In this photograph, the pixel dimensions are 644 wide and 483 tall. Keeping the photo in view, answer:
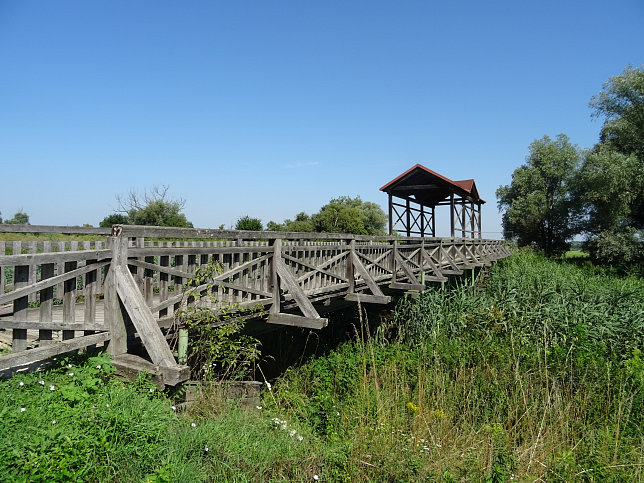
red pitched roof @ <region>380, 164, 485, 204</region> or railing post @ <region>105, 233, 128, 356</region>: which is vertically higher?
red pitched roof @ <region>380, 164, 485, 204</region>

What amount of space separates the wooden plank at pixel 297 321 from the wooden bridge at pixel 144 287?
0.05 feet

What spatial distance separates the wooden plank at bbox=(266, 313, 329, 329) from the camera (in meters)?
5.22

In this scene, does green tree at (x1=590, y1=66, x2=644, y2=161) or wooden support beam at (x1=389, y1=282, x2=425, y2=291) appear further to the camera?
green tree at (x1=590, y1=66, x2=644, y2=161)

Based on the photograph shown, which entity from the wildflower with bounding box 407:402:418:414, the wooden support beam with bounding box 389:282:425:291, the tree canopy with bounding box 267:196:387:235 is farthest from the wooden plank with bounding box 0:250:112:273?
the tree canopy with bounding box 267:196:387:235

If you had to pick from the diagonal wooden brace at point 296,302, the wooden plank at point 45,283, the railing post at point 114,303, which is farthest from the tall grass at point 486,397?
the wooden plank at point 45,283

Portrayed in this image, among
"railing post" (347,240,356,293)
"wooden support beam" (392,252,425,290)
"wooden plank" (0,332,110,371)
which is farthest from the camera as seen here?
"wooden support beam" (392,252,425,290)

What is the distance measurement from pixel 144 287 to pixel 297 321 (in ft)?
6.75

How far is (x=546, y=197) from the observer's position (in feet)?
107

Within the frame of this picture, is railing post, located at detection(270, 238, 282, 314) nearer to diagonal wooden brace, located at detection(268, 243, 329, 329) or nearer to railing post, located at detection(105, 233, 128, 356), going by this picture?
diagonal wooden brace, located at detection(268, 243, 329, 329)

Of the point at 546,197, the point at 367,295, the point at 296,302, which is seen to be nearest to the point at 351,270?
the point at 367,295

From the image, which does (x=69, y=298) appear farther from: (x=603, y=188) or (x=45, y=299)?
(x=603, y=188)

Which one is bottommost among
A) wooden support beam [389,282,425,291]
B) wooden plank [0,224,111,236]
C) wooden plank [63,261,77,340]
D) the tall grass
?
the tall grass

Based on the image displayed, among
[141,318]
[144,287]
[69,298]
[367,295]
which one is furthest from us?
[367,295]

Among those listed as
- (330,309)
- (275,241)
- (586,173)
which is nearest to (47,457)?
(275,241)
